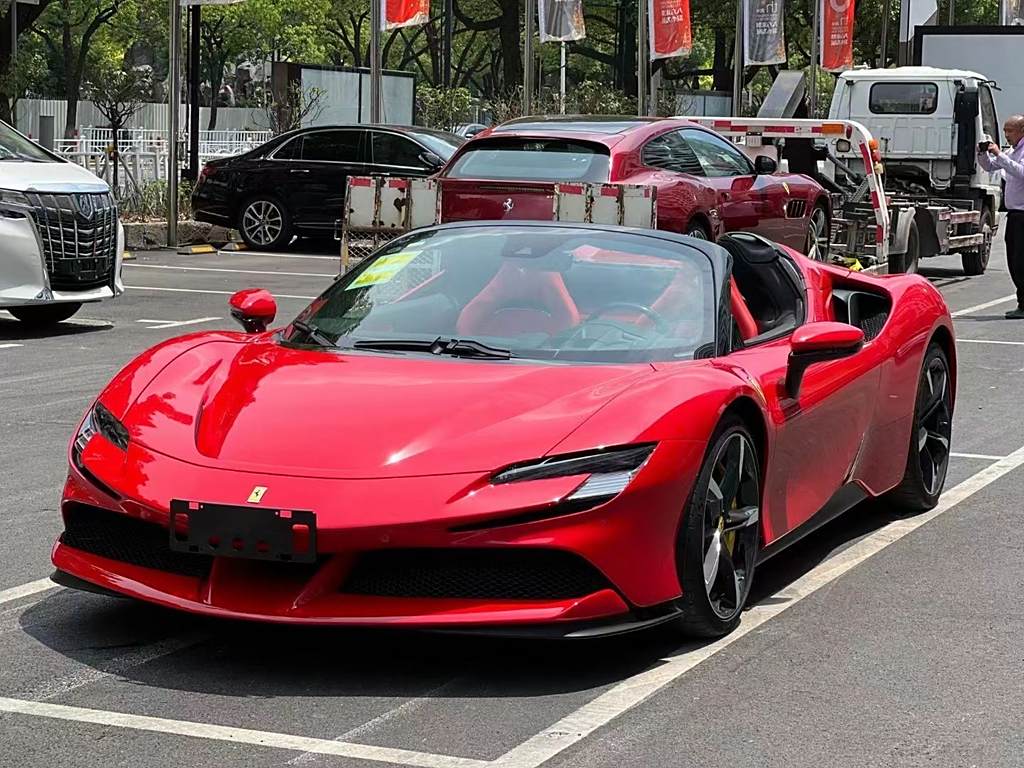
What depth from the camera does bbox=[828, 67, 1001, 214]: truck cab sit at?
2173 cm

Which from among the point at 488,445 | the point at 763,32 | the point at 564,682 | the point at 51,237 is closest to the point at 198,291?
the point at 51,237

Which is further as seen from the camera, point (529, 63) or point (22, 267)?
point (529, 63)

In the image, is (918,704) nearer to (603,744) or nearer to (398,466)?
(603,744)

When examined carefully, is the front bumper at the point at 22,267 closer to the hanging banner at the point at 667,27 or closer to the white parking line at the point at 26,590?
the white parking line at the point at 26,590

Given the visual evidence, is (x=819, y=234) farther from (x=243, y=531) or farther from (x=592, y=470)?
(x=243, y=531)

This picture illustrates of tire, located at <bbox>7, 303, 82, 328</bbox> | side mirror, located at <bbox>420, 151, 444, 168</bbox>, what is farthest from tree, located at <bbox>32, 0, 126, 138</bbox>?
tire, located at <bbox>7, 303, 82, 328</bbox>

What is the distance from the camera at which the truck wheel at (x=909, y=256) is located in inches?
747

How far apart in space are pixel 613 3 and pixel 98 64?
65.7ft

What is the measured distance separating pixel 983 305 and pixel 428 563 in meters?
13.8

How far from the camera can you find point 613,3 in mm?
72750

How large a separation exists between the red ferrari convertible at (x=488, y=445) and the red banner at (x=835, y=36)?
115ft

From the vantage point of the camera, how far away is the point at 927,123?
74.2 feet

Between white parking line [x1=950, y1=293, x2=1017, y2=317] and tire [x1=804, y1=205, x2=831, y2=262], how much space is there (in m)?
1.40

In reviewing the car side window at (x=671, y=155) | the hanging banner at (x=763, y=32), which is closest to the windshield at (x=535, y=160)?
the car side window at (x=671, y=155)
